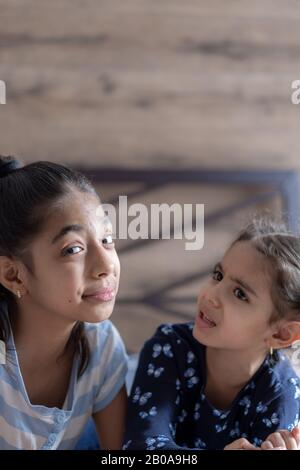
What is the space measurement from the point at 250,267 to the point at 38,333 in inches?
12.2

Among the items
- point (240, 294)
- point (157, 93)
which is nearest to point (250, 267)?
point (240, 294)

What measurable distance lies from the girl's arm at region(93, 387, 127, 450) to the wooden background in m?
0.81

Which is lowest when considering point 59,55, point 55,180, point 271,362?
point 271,362

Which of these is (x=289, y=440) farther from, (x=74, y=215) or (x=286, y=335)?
(x=74, y=215)

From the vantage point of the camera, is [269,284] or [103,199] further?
[103,199]

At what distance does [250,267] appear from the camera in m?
0.99

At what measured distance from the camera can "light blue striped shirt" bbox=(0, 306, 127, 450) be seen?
100 centimetres

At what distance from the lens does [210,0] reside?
2.03m

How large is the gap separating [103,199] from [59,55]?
427 mm
